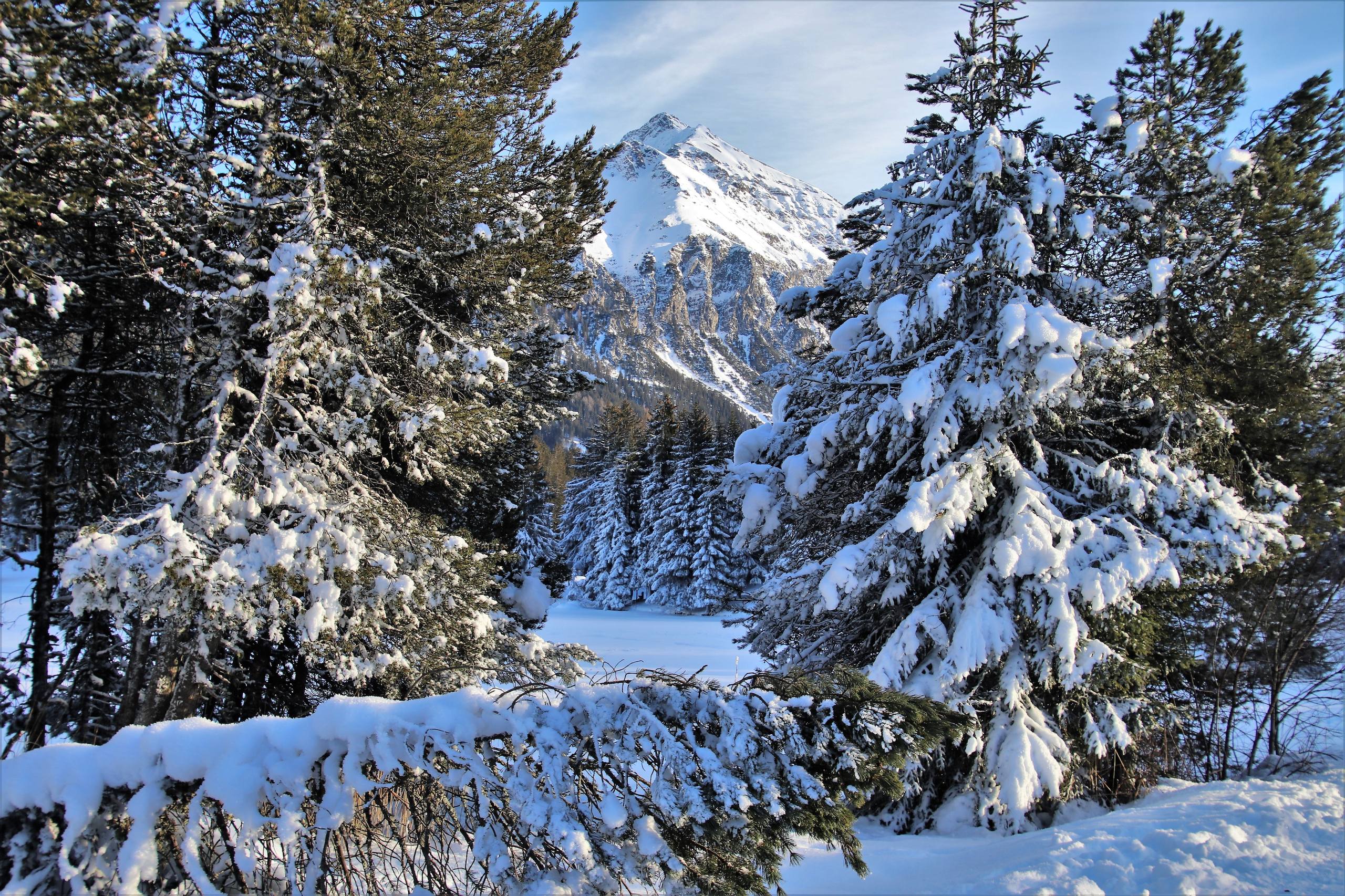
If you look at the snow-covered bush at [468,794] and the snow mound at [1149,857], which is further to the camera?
the snow mound at [1149,857]

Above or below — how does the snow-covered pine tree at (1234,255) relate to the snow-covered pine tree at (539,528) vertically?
above

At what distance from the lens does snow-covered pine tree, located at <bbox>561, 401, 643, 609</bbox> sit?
3922 centimetres

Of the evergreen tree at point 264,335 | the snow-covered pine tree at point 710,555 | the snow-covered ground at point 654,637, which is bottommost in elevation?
the snow-covered ground at point 654,637

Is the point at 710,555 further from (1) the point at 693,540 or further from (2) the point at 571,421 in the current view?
(2) the point at 571,421

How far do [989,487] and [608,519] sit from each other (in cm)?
3530

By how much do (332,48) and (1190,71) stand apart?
9.77 m

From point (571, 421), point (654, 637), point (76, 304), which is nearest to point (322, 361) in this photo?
point (76, 304)

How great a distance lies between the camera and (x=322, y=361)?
6.27m

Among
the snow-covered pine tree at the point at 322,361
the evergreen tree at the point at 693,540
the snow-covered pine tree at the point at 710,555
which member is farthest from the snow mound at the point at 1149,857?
the snow-covered pine tree at the point at 710,555

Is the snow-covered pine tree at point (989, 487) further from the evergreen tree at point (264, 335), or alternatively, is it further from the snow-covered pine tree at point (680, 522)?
the snow-covered pine tree at point (680, 522)

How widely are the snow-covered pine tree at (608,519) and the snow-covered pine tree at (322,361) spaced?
31695 mm

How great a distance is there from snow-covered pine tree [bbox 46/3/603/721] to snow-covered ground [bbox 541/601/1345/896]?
131 inches

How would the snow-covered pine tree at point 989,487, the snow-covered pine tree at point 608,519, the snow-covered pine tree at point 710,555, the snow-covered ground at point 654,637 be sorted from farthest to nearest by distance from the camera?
the snow-covered pine tree at point 608,519 → the snow-covered pine tree at point 710,555 → the snow-covered ground at point 654,637 → the snow-covered pine tree at point 989,487

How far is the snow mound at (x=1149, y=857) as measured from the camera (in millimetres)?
4137
